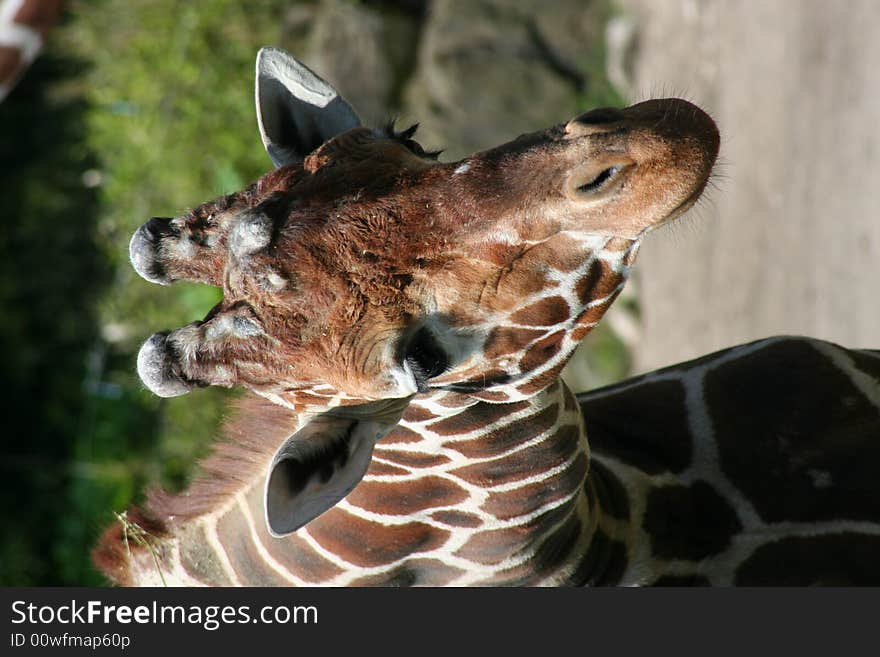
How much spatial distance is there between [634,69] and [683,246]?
5.93 ft

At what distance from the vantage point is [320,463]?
2178 millimetres

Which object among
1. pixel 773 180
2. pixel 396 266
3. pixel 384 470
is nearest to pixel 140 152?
pixel 773 180

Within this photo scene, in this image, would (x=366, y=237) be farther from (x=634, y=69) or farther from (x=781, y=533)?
(x=634, y=69)

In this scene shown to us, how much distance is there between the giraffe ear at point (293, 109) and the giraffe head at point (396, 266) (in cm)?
33

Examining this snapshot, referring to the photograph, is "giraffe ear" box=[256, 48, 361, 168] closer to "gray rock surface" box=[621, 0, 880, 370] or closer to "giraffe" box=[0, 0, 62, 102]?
"gray rock surface" box=[621, 0, 880, 370]

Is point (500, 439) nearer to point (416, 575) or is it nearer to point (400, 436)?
point (400, 436)

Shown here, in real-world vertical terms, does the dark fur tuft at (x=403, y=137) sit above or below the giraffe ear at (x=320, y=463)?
above

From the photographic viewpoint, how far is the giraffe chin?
Result: 88.9 inches

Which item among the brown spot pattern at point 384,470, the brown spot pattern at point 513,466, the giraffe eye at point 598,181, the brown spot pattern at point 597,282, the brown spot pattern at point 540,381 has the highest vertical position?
the giraffe eye at point 598,181

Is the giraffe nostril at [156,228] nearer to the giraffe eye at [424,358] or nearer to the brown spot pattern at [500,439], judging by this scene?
the giraffe eye at [424,358]

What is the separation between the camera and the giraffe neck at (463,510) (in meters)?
2.47

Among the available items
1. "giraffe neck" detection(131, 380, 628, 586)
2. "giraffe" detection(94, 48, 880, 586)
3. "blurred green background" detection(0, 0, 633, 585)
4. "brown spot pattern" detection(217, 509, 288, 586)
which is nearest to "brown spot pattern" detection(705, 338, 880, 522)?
"giraffe" detection(94, 48, 880, 586)

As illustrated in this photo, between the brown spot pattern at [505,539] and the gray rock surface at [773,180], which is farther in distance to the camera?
the gray rock surface at [773,180]

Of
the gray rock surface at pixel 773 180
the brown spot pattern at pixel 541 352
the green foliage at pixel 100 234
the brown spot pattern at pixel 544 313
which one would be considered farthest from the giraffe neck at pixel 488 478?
the green foliage at pixel 100 234
